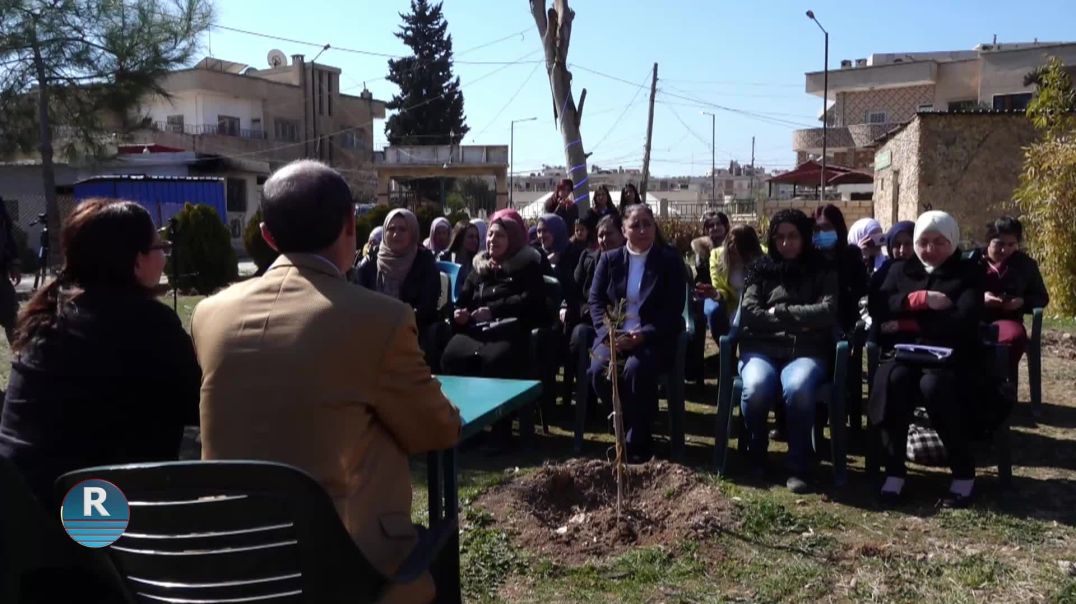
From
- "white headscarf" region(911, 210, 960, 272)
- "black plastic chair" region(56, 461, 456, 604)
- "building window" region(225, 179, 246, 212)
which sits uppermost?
"building window" region(225, 179, 246, 212)

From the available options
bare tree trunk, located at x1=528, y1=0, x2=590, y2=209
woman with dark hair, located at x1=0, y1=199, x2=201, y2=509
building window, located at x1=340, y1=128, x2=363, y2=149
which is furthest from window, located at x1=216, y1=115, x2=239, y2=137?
woman with dark hair, located at x1=0, y1=199, x2=201, y2=509

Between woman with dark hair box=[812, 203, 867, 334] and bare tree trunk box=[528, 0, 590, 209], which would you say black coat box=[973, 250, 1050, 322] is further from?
bare tree trunk box=[528, 0, 590, 209]

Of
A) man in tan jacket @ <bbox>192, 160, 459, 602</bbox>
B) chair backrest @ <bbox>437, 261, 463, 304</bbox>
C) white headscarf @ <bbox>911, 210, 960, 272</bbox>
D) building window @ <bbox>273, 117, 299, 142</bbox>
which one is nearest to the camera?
man in tan jacket @ <bbox>192, 160, 459, 602</bbox>

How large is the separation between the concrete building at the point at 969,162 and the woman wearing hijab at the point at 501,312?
12.4m

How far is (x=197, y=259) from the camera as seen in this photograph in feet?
56.4

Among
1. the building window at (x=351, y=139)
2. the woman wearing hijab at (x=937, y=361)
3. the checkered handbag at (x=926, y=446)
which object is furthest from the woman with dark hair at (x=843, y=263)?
the building window at (x=351, y=139)

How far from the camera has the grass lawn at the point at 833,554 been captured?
3.79 m

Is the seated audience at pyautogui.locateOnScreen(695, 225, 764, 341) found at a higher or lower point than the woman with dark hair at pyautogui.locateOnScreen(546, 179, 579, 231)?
lower

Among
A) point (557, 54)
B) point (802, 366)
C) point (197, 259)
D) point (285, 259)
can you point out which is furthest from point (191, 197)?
point (285, 259)

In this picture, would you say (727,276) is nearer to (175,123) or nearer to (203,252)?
(203,252)

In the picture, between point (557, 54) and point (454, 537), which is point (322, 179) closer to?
point (454, 537)

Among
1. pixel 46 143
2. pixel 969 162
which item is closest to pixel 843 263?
pixel 969 162

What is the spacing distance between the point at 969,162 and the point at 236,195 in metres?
25.4

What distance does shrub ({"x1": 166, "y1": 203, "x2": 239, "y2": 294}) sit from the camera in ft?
55.9
